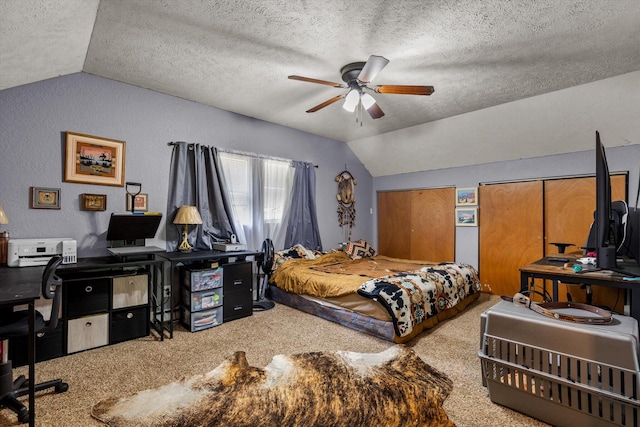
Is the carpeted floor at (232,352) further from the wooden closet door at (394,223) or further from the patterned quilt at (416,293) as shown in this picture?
the wooden closet door at (394,223)

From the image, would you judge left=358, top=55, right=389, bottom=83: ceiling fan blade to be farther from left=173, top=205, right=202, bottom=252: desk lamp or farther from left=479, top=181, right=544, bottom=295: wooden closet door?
left=479, top=181, right=544, bottom=295: wooden closet door

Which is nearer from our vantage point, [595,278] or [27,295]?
[27,295]

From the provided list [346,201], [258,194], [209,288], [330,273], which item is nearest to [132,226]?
[209,288]

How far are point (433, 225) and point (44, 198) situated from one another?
17.6ft

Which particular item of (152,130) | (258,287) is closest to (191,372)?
(258,287)

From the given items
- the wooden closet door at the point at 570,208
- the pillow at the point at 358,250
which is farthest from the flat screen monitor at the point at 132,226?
the wooden closet door at the point at 570,208

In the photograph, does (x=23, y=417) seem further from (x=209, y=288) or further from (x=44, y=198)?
(x=44, y=198)

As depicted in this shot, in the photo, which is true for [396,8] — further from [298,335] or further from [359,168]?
[359,168]

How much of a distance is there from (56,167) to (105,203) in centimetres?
51

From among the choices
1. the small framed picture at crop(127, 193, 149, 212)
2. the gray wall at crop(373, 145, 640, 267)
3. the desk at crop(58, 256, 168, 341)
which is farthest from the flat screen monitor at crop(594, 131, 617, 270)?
the small framed picture at crop(127, 193, 149, 212)

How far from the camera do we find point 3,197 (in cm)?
256

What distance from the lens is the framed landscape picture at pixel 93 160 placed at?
2.87 metres

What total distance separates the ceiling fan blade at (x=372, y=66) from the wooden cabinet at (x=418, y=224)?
339cm

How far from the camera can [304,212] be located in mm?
4875
